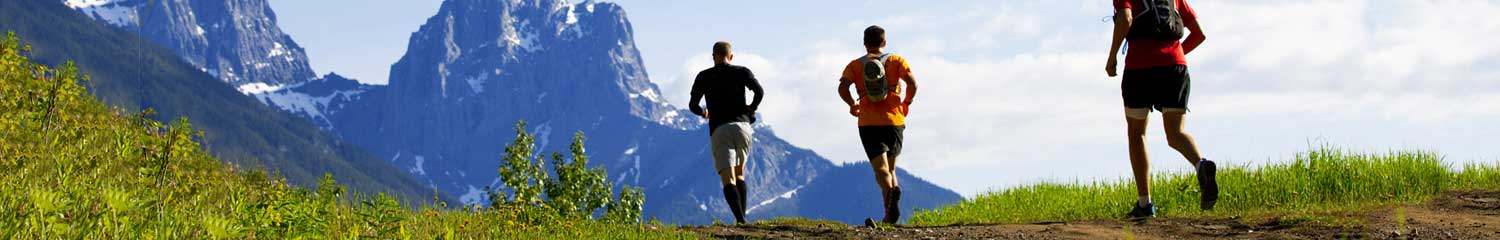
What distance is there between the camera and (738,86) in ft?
41.6

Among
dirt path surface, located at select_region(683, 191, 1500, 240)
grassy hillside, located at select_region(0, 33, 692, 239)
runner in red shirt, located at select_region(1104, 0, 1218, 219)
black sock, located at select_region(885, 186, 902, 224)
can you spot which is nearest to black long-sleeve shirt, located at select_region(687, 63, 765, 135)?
black sock, located at select_region(885, 186, 902, 224)

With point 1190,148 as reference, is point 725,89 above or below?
above

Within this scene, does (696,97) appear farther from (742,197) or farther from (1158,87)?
(1158,87)

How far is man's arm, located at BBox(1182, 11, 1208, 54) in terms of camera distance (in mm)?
10656

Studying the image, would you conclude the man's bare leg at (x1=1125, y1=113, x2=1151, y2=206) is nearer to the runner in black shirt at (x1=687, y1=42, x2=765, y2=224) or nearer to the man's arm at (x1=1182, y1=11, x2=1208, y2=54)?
the man's arm at (x1=1182, y1=11, x2=1208, y2=54)

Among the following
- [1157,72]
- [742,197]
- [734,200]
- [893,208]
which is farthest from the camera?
[742,197]

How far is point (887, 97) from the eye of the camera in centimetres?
1189

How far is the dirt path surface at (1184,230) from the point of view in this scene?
8.95 metres

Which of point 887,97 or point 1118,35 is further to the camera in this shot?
point 887,97

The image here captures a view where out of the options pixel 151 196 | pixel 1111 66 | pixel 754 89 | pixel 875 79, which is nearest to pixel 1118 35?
pixel 1111 66

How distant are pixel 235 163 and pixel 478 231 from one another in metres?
2.40

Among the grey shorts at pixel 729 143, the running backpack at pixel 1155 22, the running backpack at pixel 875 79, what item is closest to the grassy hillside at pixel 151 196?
the running backpack at pixel 875 79

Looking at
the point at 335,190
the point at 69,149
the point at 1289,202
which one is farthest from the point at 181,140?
the point at 1289,202

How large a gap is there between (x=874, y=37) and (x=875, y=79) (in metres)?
0.41
